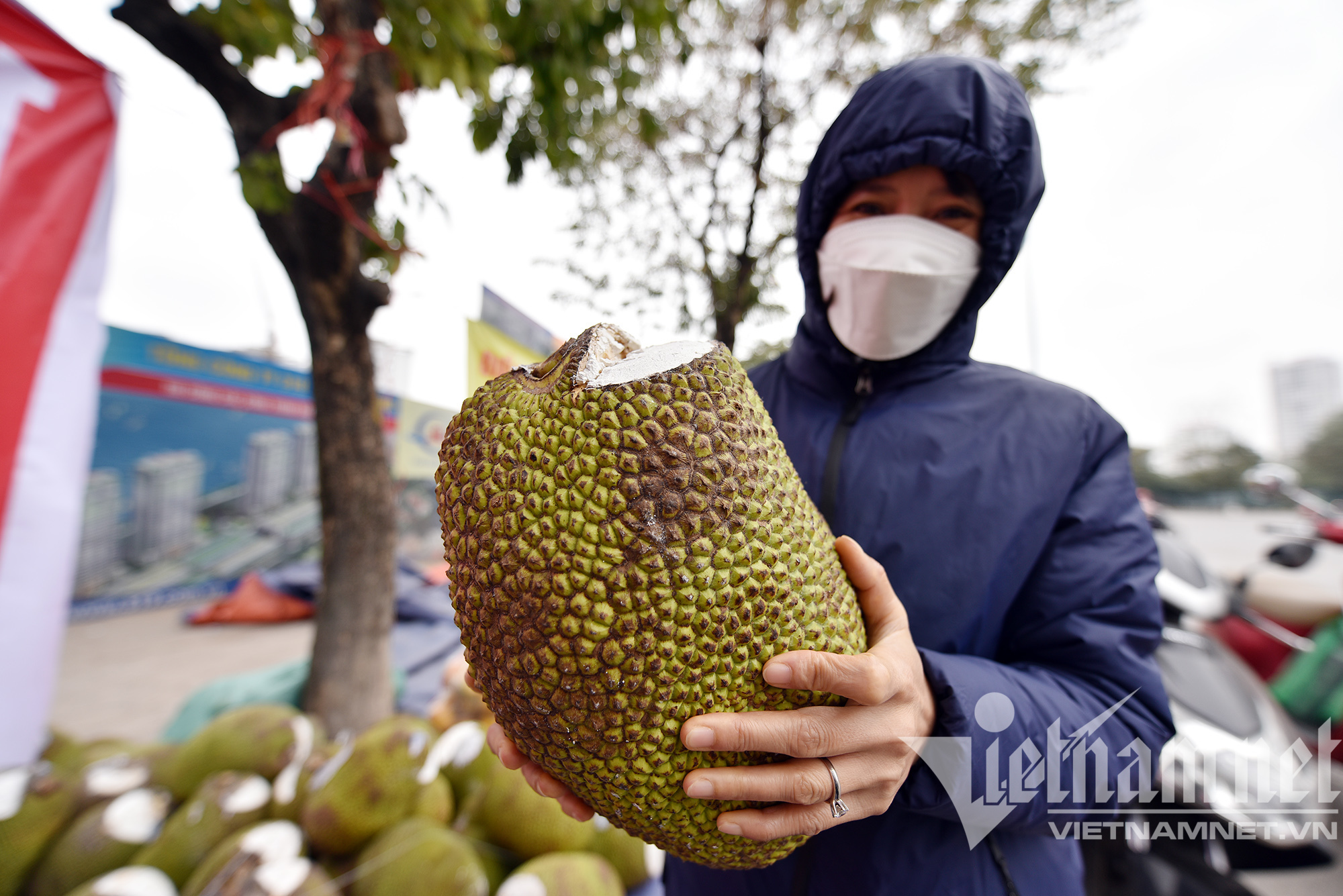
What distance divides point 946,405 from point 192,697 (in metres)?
4.25

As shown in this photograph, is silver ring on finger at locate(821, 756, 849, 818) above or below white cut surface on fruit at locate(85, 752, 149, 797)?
above

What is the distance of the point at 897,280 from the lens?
126cm

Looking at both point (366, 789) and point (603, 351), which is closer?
point (603, 351)

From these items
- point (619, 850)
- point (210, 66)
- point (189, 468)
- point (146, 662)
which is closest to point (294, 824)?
point (619, 850)

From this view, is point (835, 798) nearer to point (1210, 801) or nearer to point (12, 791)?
point (12, 791)

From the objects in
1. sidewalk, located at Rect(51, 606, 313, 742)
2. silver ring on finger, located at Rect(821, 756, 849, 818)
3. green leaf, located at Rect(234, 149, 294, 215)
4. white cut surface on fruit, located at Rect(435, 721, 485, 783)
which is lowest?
sidewalk, located at Rect(51, 606, 313, 742)

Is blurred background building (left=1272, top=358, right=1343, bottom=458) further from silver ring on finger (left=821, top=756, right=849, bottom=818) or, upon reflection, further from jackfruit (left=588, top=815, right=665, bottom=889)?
silver ring on finger (left=821, top=756, right=849, bottom=818)

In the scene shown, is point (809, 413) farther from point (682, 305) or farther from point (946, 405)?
point (682, 305)

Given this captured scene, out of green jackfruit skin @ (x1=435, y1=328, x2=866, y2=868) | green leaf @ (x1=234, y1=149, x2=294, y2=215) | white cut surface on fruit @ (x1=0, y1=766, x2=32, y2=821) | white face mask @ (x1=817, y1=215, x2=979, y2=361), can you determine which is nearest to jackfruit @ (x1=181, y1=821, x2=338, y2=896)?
white cut surface on fruit @ (x1=0, y1=766, x2=32, y2=821)

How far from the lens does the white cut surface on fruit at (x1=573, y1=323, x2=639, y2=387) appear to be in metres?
0.82

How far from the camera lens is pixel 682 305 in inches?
185

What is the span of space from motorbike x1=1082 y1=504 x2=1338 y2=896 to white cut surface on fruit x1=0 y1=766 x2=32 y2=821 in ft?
13.8

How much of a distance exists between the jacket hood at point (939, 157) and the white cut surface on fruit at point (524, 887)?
66.0 inches

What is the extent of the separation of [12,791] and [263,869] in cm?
108
